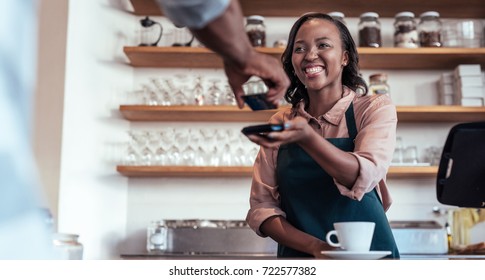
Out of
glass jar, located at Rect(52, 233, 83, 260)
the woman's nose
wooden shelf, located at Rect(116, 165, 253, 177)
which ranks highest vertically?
the woman's nose

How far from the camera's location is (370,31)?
3137 mm

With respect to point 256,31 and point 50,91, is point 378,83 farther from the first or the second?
point 50,91

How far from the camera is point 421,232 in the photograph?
9.27 feet

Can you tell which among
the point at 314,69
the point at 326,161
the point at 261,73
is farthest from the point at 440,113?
the point at 261,73

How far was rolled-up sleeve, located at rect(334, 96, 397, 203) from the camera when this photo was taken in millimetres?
1276

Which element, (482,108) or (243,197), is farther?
(243,197)

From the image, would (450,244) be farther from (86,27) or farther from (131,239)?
(86,27)

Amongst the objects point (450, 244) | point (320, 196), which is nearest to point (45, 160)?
point (320, 196)

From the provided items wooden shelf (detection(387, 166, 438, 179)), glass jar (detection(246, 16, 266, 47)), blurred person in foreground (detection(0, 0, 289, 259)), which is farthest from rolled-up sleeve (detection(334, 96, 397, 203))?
glass jar (detection(246, 16, 266, 47))

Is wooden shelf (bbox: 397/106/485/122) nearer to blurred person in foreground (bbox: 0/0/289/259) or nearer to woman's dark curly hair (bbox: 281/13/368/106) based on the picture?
woman's dark curly hair (bbox: 281/13/368/106)

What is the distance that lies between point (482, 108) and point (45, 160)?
194 cm

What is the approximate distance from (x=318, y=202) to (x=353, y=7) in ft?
6.65

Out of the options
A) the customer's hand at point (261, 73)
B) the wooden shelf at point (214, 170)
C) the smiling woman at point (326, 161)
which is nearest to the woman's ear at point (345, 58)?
the smiling woman at point (326, 161)

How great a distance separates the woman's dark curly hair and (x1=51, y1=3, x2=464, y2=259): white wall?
1.41 meters
